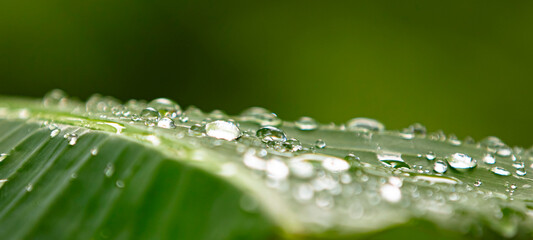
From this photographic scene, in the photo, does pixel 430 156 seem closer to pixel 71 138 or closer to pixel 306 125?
pixel 306 125

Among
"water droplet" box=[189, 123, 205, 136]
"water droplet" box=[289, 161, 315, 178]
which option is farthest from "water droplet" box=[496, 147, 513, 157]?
"water droplet" box=[189, 123, 205, 136]

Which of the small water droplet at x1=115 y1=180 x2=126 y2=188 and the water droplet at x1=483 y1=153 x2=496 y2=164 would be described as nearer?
the small water droplet at x1=115 y1=180 x2=126 y2=188

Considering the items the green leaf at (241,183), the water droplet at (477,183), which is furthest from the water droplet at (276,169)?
the water droplet at (477,183)

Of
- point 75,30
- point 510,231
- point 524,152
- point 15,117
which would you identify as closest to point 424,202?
point 510,231

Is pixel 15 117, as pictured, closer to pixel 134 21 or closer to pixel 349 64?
pixel 134 21

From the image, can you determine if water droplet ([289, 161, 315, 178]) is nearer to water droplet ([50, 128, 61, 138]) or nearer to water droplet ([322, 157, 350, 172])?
water droplet ([322, 157, 350, 172])

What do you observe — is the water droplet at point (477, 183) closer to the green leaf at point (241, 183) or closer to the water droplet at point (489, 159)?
the green leaf at point (241, 183)
